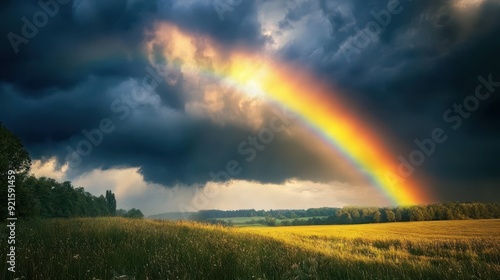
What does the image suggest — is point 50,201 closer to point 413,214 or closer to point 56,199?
point 56,199

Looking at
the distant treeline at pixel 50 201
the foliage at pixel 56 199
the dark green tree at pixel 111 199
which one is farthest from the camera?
the dark green tree at pixel 111 199

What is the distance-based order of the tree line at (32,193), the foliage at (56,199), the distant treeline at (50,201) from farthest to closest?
the foliage at (56,199) < the distant treeline at (50,201) < the tree line at (32,193)

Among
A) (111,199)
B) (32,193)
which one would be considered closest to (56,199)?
(32,193)

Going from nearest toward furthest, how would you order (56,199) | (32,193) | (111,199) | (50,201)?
(32,193)
(50,201)
(56,199)
(111,199)

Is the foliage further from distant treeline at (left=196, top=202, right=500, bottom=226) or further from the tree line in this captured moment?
distant treeline at (left=196, top=202, right=500, bottom=226)

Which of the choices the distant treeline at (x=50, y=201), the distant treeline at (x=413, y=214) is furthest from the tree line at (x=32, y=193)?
the distant treeline at (x=413, y=214)

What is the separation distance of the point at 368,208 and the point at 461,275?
351 feet

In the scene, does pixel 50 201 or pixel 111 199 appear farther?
pixel 111 199

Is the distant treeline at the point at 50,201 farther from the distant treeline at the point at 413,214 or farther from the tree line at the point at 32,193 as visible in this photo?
the distant treeline at the point at 413,214

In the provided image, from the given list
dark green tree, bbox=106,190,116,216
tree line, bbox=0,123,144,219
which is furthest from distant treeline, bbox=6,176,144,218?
dark green tree, bbox=106,190,116,216

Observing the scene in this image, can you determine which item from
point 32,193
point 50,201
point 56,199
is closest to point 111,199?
point 56,199

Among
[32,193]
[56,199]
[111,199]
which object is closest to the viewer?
[32,193]

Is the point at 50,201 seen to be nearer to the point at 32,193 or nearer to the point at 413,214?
the point at 32,193

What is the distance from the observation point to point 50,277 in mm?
5012
